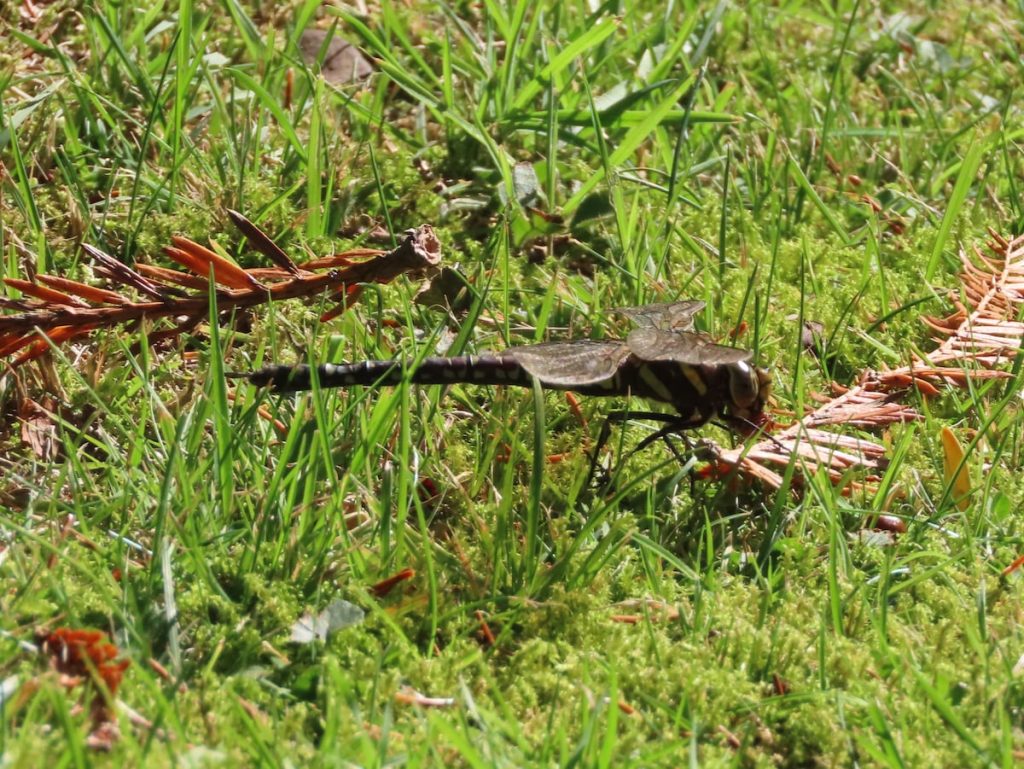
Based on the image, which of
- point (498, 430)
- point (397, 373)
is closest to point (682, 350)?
point (498, 430)

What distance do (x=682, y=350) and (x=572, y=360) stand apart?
0.24 m

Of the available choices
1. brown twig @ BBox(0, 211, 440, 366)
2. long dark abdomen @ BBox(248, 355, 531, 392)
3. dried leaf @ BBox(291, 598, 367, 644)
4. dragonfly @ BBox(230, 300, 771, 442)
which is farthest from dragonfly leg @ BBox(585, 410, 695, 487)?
dried leaf @ BBox(291, 598, 367, 644)

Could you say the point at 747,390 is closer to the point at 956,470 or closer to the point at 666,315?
the point at 666,315

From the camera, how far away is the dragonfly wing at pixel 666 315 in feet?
9.25

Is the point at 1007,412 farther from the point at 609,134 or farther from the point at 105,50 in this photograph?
the point at 105,50

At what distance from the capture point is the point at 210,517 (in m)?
2.29

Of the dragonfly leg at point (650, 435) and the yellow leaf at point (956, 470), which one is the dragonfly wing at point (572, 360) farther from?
the yellow leaf at point (956, 470)

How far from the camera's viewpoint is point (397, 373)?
2.50m

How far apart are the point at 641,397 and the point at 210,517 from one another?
0.96m

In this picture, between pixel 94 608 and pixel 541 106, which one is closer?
pixel 94 608

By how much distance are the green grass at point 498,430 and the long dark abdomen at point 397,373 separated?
0.06 m

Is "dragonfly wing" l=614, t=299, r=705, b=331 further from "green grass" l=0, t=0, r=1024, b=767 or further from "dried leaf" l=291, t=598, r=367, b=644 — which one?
"dried leaf" l=291, t=598, r=367, b=644

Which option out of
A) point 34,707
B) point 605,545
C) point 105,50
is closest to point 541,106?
point 105,50

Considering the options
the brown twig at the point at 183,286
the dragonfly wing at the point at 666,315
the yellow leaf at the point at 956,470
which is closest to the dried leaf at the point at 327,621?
the brown twig at the point at 183,286
